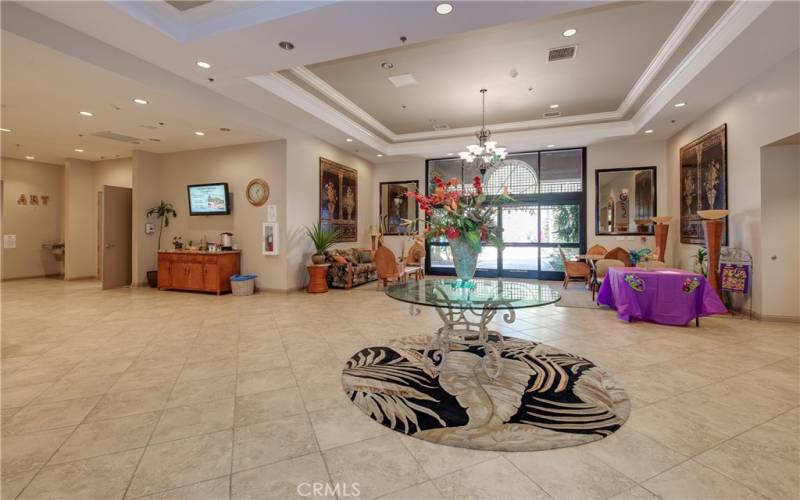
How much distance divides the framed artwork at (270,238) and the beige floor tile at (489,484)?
602 centimetres

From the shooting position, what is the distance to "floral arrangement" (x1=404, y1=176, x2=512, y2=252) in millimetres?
3295

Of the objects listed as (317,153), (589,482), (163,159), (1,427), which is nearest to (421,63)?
(317,153)

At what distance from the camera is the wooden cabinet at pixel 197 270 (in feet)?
22.7

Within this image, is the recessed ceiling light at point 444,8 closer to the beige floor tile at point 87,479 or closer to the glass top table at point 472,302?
the glass top table at point 472,302

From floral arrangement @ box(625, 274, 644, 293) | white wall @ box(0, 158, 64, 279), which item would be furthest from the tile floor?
white wall @ box(0, 158, 64, 279)

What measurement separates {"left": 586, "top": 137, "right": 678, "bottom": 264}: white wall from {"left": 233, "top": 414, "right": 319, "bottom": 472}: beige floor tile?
8400 millimetres

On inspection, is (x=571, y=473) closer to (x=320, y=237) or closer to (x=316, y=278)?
(x=316, y=278)

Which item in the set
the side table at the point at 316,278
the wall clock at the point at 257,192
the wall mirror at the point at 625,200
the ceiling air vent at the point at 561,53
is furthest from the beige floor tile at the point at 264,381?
the wall mirror at the point at 625,200

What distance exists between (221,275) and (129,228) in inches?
125

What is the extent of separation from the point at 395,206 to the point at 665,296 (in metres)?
7.02

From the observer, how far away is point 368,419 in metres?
2.34

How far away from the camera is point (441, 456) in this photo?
1941mm

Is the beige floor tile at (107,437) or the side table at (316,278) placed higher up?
the side table at (316,278)

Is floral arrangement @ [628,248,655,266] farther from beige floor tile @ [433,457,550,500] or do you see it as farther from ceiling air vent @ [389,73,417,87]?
beige floor tile @ [433,457,550,500]
